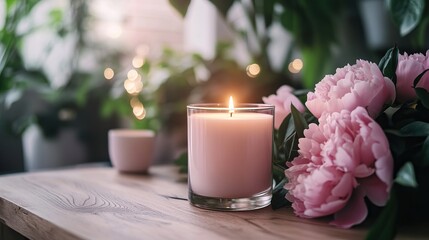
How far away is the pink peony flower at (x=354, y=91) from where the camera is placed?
52cm

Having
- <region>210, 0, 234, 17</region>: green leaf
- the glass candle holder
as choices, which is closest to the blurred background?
<region>210, 0, 234, 17</region>: green leaf

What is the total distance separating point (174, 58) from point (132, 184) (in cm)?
106

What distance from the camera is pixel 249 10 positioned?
1.37 metres

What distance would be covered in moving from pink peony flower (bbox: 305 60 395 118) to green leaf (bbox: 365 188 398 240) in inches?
4.9

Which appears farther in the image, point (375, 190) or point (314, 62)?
point (314, 62)

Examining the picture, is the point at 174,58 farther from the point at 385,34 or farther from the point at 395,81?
the point at 395,81

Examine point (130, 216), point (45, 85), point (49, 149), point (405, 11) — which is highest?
point (405, 11)

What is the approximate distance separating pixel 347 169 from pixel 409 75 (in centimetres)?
15

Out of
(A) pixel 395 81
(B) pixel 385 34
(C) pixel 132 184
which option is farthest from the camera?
(B) pixel 385 34

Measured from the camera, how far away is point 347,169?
493 mm

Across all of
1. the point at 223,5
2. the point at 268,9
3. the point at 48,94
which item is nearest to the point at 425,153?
the point at 223,5

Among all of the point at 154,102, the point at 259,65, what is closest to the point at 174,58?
the point at 154,102

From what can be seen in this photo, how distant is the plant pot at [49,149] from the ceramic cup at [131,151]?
0.88m

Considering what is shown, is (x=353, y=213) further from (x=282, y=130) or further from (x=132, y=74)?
(x=132, y=74)
